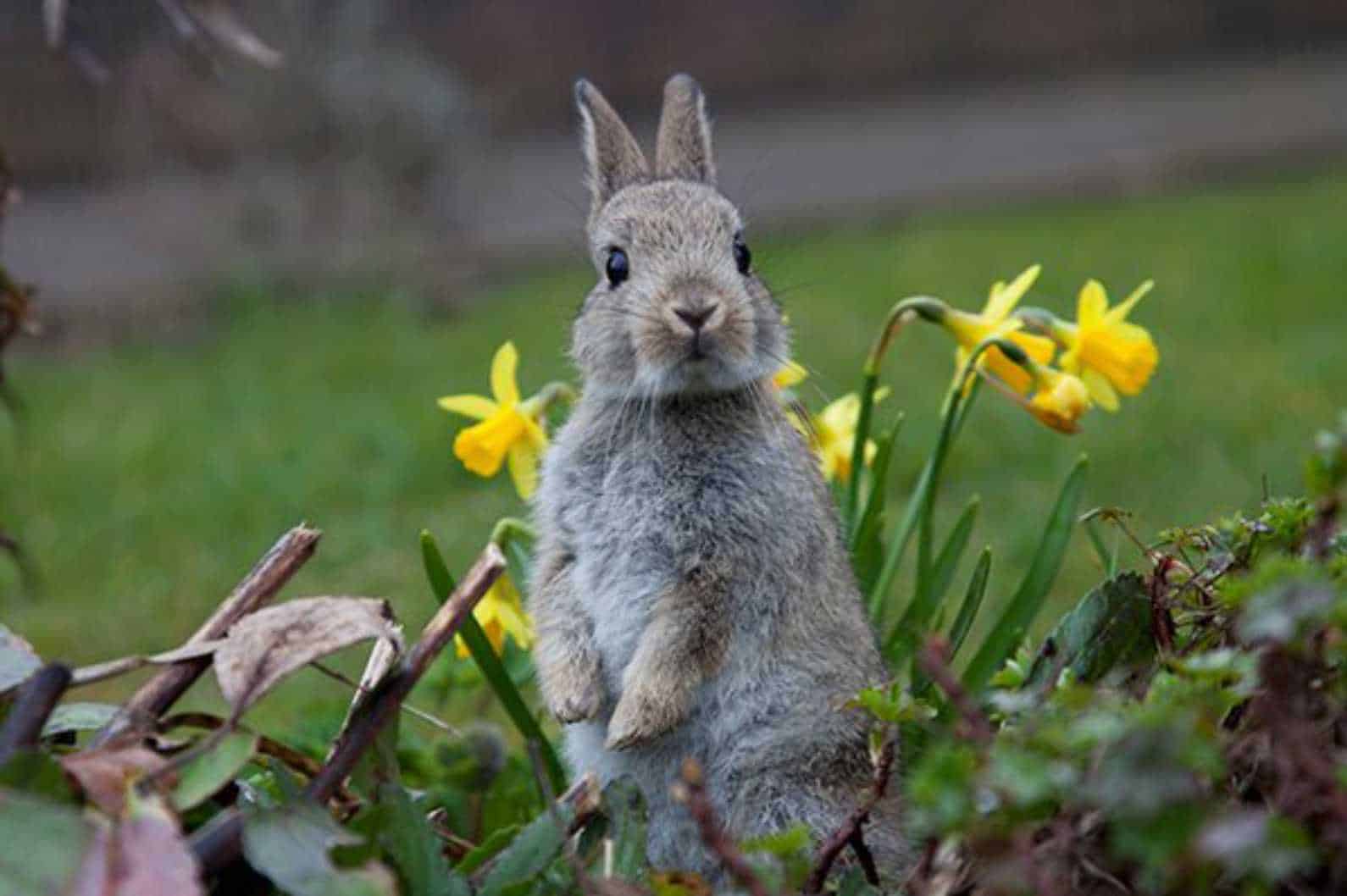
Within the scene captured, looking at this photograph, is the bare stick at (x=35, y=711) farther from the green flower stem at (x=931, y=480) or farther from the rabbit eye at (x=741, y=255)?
the green flower stem at (x=931, y=480)

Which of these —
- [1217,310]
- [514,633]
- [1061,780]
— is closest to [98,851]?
[1061,780]

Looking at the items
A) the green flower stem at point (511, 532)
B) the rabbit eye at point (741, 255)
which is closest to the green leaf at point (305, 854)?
the green flower stem at point (511, 532)

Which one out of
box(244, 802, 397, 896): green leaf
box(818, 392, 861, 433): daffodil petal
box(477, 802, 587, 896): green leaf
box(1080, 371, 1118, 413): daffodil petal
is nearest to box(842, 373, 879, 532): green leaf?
box(818, 392, 861, 433): daffodil petal

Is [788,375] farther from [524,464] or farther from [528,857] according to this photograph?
[528,857]

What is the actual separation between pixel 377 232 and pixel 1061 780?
8457mm

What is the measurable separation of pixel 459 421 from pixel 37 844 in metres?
5.64

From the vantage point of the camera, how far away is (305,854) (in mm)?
2014

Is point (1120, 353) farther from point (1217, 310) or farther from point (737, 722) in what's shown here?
point (1217, 310)

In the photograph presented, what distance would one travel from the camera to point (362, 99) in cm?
955

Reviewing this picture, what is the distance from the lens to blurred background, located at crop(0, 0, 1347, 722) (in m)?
6.63

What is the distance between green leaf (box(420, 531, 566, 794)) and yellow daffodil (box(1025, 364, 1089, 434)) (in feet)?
2.87

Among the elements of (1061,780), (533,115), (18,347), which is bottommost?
(18,347)

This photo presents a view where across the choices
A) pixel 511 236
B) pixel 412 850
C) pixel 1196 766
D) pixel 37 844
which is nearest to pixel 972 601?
pixel 412 850

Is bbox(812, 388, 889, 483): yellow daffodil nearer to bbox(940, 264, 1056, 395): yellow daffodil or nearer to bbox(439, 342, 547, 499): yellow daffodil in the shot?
bbox(940, 264, 1056, 395): yellow daffodil
